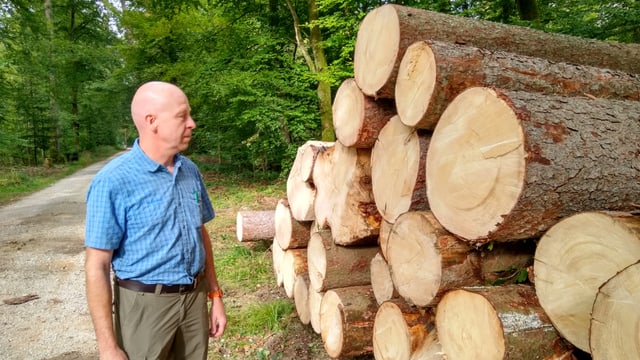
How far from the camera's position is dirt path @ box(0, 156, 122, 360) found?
3.27m

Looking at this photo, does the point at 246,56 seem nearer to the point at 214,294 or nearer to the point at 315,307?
the point at 315,307

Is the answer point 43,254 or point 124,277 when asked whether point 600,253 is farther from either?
point 43,254

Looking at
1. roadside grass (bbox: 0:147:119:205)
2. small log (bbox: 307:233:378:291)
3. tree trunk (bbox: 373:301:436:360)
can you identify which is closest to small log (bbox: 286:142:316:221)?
small log (bbox: 307:233:378:291)

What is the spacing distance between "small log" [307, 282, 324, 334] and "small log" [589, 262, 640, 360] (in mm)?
2126

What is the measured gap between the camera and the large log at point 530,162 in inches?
61.2

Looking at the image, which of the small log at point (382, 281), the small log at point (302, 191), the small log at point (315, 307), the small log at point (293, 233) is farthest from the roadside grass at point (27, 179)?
the small log at point (382, 281)

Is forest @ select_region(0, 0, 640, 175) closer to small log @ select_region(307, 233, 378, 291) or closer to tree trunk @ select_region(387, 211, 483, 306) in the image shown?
small log @ select_region(307, 233, 378, 291)

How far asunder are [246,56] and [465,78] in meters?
9.32

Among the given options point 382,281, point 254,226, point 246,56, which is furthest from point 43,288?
point 246,56

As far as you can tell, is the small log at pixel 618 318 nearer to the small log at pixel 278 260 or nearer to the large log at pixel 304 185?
the large log at pixel 304 185

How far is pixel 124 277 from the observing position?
1.80m

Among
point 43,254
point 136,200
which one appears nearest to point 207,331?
point 136,200

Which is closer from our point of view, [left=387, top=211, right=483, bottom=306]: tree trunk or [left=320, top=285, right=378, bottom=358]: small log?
[left=387, top=211, right=483, bottom=306]: tree trunk

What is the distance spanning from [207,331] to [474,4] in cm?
958
